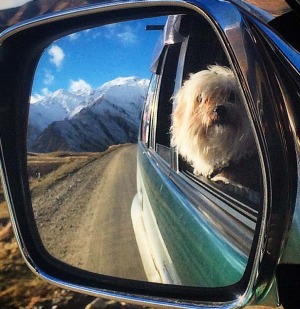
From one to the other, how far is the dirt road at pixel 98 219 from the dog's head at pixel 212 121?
17 centimetres

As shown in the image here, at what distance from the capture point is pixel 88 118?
5.37ft

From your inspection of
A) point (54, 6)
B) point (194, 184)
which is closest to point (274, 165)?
point (194, 184)

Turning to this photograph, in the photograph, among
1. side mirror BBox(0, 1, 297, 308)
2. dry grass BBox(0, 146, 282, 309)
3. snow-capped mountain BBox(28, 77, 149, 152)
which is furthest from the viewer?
dry grass BBox(0, 146, 282, 309)

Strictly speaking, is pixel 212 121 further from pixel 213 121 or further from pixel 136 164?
pixel 136 164

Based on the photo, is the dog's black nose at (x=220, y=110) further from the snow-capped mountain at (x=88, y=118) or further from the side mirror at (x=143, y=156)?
the snow-capped mountain at (x=88, y=118)

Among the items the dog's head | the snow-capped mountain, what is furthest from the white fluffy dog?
the snow-capped mountain

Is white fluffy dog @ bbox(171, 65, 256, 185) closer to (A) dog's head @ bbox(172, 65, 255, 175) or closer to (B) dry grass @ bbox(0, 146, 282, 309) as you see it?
(A) dog's head @ bbox(172, 65, 255, 175)

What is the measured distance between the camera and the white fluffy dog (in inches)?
51.2

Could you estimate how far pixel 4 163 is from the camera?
65.7 inches

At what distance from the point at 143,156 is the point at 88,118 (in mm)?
203

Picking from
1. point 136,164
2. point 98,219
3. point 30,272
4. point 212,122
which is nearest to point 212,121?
point 212,122

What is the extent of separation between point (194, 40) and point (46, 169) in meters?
0.55

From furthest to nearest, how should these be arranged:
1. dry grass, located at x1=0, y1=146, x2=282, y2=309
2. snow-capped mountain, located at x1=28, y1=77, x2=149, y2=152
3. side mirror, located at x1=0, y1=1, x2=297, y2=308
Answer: dry grass, located at x1=0, y1=146, x2=282, y2=309
snow-capped mountain, located at x1=28, y1=77, x2=149, y2=152
side mirror, located at x1=0, y1=1, x2=297, y2=308

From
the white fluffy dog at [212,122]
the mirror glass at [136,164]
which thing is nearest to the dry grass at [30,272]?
the mirror glass at [136,164]
